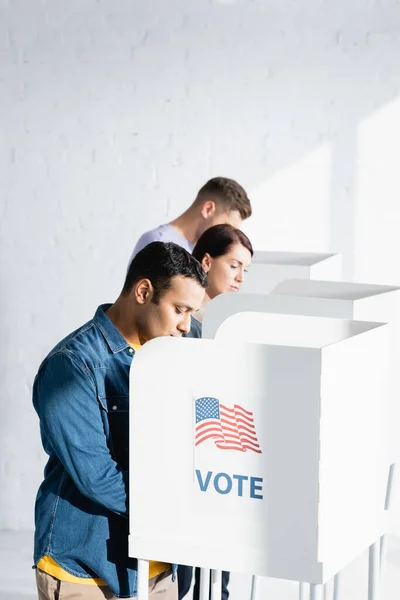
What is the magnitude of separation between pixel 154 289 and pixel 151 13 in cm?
239

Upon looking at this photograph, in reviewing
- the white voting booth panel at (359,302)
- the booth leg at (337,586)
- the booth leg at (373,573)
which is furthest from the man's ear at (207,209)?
the booth leg at (373,573)

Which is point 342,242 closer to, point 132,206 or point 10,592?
point 132,206

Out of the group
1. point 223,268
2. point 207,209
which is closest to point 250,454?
point 223,268

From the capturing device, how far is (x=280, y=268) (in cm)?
321

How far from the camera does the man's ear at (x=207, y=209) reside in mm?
3043

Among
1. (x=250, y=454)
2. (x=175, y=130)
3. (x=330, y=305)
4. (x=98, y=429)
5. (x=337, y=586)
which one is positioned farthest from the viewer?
(x=175, y=130)

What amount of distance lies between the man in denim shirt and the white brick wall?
222 centimetres

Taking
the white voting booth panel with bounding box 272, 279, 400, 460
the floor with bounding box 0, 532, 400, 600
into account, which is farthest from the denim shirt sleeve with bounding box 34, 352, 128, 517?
the floor with bounding box 0, 532, 400, 600

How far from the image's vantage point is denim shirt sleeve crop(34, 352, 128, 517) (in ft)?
4.97

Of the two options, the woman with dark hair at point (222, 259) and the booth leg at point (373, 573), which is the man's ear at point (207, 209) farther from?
the booth leg at point (373, 573)

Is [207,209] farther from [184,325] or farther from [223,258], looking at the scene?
[184,325]

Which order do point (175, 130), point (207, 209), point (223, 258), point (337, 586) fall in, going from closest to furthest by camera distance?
1. point (337, 586)
2. point (223, 258)
3. point (207, 209)
4. point (175, 130)

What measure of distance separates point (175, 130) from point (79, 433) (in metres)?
2.48

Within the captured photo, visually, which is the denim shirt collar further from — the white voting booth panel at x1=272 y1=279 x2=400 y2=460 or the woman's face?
the woman's face
